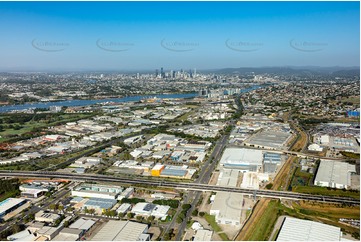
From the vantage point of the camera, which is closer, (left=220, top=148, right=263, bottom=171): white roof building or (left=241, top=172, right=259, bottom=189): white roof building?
(left=241, top=172, right=259, bottom=189): white roof building

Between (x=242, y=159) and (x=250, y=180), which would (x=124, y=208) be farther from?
(x=242, y=159)

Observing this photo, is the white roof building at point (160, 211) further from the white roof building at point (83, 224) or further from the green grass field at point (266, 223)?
the green grass field at point (266, 223)

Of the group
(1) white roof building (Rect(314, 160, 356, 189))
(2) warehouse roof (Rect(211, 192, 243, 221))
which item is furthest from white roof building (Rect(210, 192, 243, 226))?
(1) white roof building (Rect(314, 160, 356, 189))

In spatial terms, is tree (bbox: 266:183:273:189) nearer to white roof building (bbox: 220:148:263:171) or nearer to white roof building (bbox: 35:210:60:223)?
white roof building (bbox: 220:148:263:171)

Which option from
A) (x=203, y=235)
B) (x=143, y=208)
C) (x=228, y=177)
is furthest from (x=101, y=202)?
(x=228, y=177)

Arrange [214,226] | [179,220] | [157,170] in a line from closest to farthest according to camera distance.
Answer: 1. [214,226]
2. [179,220]
3. [157,170]

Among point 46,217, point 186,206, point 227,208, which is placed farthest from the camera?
point 186,206

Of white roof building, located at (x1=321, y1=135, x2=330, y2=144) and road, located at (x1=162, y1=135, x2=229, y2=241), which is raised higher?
white roof building, located at (x1=321, y1=135, x2=330, y2=144)
